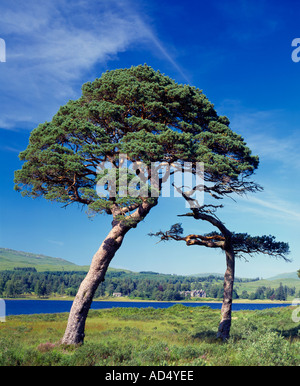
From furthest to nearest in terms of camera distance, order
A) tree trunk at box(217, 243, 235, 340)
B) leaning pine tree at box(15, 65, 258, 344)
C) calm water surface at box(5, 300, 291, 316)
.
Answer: calm water surface at box(5, 300, 291, 316) → tree trunk at box(217, 243, 235, 340) → leaning pine tree at box(15, 65, 258, 344)

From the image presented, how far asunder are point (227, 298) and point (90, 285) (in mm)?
7506

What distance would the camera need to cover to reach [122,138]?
13.8 meters

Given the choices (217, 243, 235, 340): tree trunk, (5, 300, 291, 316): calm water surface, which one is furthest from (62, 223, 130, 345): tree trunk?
(5, 300, 291, 316): calm water surface

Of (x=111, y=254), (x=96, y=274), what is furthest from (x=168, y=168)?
(x=96, y=274)

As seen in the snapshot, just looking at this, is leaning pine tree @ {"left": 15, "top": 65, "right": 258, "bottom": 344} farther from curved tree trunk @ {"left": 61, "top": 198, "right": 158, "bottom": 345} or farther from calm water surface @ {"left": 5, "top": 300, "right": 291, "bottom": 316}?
calm water surface @ {"left": 5, "top": 300, "right": 291, "bottom": 316}

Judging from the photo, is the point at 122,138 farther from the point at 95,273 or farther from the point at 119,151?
the point at 95,273

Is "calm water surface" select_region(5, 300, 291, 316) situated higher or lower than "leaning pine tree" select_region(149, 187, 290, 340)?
lower

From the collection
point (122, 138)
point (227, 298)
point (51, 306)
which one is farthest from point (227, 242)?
point (51, 306)

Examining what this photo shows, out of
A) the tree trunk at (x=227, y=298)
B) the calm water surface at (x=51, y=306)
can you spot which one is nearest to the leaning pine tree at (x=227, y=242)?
the tree trunk at (x=227, y=298)

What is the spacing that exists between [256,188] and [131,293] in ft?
586

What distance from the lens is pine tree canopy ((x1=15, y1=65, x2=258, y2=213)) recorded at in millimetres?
13203

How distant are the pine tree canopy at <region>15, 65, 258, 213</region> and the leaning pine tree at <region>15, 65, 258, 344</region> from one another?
0.04m

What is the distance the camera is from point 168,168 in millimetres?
14789
